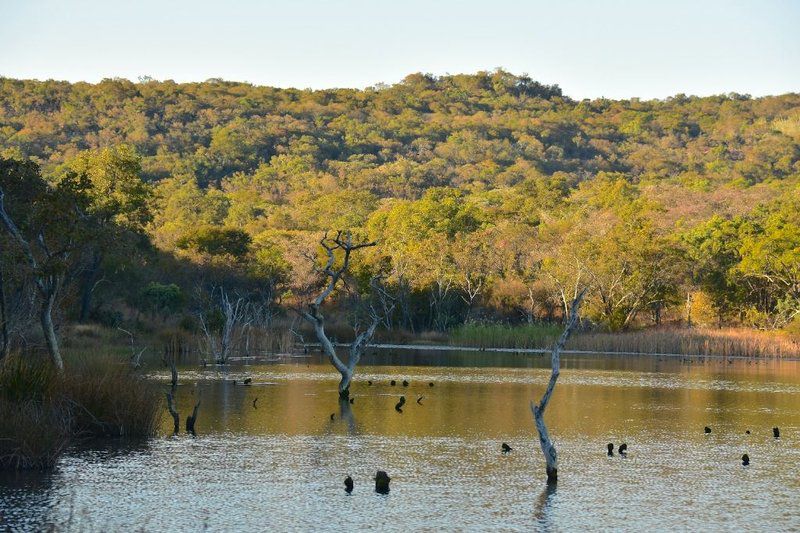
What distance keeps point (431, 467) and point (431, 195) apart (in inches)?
2706

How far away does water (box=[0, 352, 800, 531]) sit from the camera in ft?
51.3

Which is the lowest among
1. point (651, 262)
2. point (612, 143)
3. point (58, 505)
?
point (58, 505)

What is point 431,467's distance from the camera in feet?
64.1

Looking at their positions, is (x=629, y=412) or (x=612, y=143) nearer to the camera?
(x=629, y=412)

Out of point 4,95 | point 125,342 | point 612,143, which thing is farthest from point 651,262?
point 4,95

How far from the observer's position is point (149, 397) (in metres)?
21.8

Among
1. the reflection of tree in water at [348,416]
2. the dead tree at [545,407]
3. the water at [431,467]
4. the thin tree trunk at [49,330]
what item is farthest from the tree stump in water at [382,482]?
the thin tree trunk at [49,330]

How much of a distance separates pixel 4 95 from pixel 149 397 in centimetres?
12968

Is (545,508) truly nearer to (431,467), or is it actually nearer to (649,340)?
(431,467)

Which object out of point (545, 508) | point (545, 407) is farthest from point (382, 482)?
point (545, 407)

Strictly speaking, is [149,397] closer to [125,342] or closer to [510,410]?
[510,410]

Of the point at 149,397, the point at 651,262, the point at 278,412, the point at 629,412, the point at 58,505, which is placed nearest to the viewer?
the point at 58,505

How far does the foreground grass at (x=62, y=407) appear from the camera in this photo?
17.5m

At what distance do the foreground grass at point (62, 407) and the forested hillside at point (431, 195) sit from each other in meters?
2.67
